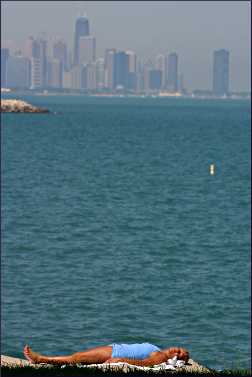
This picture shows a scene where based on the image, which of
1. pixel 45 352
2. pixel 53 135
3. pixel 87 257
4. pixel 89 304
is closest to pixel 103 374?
pixel 45 352

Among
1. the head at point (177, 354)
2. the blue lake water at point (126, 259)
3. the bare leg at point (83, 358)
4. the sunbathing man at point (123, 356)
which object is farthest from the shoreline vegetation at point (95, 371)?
the blue lake water at point (126, 259)

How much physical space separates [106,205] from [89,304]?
25.6 meters

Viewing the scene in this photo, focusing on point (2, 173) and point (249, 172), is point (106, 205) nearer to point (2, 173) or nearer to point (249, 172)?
point (2, 173)

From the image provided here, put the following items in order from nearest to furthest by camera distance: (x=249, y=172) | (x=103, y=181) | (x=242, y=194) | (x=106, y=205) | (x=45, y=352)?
(x=45, y=352) → (x=106, y=205) → (x=242, y=194) → (x=103, y=181) → (x=249, y=172)

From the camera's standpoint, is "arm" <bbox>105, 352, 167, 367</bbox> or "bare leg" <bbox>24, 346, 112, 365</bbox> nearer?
"arm" <bbox>105, 352, 167, 367</bbox>

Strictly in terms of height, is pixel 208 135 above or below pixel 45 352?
above

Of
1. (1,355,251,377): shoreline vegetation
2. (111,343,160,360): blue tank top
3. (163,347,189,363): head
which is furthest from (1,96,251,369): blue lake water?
(1,355,251,377): shoreline vegetation

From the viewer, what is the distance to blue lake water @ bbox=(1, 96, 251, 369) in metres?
26.6

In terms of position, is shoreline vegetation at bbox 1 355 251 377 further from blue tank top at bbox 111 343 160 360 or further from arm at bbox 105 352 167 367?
blue tank top at bbox 111 343 160 360

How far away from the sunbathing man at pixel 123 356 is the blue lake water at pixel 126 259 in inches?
322

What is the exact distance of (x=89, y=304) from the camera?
1160 inches

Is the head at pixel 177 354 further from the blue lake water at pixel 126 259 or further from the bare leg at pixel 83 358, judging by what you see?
the blue lake water at pixel 126 259

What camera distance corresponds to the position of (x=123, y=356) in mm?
15117

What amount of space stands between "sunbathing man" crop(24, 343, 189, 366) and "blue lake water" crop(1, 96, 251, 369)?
8191mm
